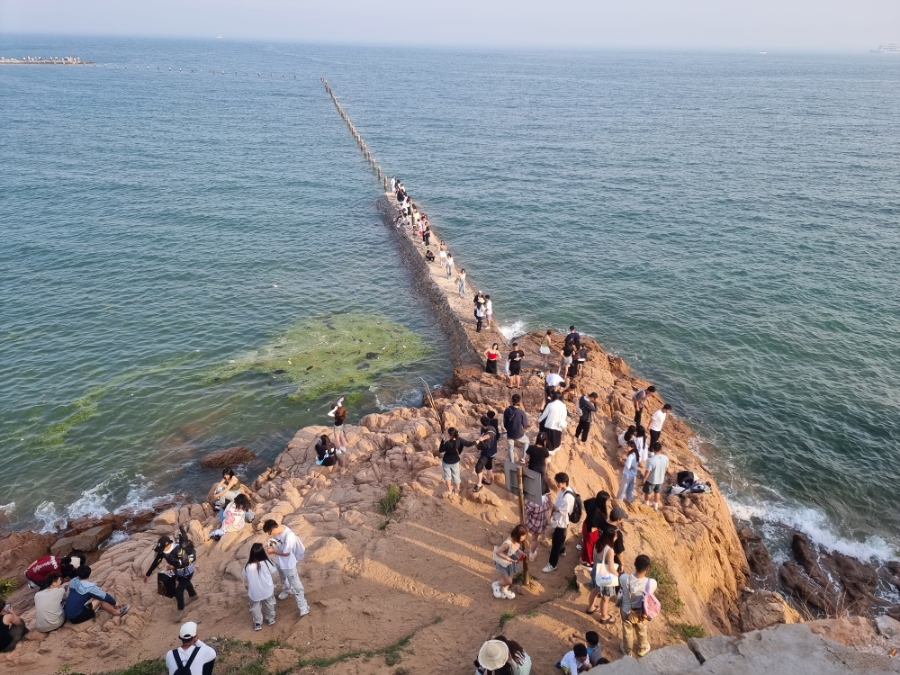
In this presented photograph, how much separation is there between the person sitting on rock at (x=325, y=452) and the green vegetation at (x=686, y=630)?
33.0 feet

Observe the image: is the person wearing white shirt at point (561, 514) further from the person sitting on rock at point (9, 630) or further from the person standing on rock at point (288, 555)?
the person sitting on rock at point (9, 630)

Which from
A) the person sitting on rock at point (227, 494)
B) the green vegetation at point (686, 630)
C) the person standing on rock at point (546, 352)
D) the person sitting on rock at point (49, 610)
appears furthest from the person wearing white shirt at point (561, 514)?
the person standing on rock at point (546, 352)

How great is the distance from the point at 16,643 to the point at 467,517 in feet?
28.8

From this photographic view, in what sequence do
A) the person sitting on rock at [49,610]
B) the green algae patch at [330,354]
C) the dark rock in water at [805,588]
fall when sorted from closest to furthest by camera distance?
the person sitting on rock at [49,610], the dark rock in water at [805,588], the green algae patch at [330,354]

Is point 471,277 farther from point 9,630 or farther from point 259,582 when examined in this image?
point 9,630

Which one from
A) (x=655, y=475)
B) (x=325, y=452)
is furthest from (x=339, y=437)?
(x=655, y=475)

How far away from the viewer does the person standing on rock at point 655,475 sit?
530 inches

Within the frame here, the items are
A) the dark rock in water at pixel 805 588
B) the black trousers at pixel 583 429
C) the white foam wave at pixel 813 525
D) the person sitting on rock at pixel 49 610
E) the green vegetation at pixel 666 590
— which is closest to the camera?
the green vegetation at pixel 666 590

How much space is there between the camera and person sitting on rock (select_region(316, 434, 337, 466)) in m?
16.7

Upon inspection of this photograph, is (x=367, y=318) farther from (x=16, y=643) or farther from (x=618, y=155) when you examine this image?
(x=618, y=155)

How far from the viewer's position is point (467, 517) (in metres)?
12.7

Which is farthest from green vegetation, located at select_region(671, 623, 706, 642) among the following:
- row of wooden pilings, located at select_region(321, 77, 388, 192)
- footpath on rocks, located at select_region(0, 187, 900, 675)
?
row of wooden pilings, located at select_region(321, 77, 388, 192)

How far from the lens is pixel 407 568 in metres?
11.6

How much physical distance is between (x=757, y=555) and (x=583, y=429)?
593 cm
